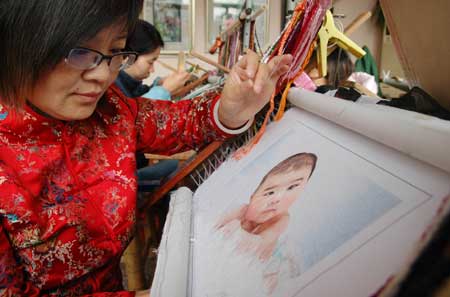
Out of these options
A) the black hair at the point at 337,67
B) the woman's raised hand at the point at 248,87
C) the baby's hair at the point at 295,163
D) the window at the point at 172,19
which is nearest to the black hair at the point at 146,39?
the black hair at the point at 337,67

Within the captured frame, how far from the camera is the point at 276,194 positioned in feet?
1.78

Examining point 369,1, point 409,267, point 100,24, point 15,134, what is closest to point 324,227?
point 409,267

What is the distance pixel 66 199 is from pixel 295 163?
18.3 inches

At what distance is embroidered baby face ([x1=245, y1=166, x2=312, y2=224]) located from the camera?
0.50m

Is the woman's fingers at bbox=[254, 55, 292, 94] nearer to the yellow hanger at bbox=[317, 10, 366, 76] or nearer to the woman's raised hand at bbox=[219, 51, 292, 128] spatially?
the woman's raised hand at bbox=[219, 51, 292, 128]

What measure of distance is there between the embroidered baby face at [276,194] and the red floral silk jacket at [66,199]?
291mm

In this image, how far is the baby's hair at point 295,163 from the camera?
0.53 m

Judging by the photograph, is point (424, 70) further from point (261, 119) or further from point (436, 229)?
point (436, 229)

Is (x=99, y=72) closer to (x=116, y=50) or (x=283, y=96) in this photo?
(x=116, y=50)

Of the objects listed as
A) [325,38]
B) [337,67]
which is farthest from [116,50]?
[337,67]

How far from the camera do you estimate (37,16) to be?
520mm

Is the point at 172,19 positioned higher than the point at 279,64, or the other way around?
the point at 172,19

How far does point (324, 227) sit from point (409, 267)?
26 cm

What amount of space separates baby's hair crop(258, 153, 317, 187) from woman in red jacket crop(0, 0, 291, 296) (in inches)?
7.4
